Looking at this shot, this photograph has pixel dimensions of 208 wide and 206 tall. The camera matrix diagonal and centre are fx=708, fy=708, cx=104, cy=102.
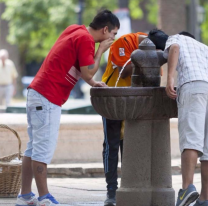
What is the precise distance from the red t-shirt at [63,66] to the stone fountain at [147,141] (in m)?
0.25

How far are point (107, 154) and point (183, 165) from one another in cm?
107

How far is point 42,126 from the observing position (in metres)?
6.08

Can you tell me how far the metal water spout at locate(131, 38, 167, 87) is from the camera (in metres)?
6.16

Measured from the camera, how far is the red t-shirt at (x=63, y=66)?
19.8 feet

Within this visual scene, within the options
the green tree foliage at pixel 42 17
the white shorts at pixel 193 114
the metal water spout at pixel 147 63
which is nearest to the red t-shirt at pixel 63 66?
the metal water spout at pixel 147 63

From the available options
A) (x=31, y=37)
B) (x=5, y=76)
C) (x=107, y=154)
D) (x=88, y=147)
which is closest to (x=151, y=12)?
(x=31, y=37)

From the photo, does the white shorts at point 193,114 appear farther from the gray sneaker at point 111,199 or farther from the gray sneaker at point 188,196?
the gray sneaker at point 111,199

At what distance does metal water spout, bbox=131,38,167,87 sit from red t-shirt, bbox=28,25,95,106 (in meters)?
0.41

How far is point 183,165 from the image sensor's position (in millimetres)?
5855

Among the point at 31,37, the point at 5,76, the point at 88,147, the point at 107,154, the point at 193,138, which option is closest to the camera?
the point at 193,138

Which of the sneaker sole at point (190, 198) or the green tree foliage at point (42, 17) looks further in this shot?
the green tree foliage at point (42, 17)

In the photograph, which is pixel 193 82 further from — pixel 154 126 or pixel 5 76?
pixel 5 76

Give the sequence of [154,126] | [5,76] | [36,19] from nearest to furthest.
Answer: [154,126]
[5,76]
[36,19]

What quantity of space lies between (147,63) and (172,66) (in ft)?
1.23
